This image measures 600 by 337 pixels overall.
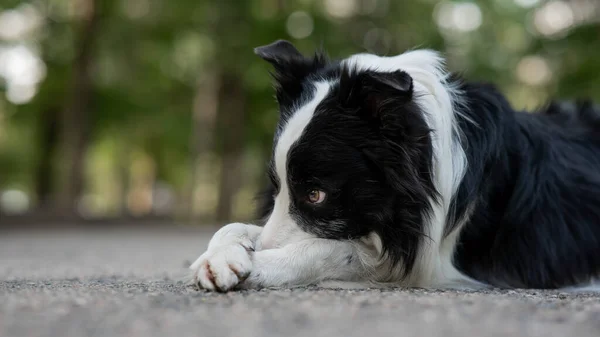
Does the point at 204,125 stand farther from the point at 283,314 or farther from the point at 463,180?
the point at 283,314

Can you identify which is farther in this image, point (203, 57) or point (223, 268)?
point (203, 57)

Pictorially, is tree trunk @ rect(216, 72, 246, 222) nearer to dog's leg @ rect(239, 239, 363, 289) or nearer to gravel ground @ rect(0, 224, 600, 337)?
dog's leg @ rect(239, 239, 363, 289)

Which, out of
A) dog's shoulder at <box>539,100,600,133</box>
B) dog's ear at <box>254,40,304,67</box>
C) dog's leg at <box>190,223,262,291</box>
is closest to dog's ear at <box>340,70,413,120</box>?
dog's ear at <box>254,40,304,67</box>

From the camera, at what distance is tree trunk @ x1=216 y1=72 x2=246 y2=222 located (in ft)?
56.8

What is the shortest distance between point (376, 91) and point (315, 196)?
647 mm

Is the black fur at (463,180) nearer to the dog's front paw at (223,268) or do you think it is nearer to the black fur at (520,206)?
the black fur at (520,206)

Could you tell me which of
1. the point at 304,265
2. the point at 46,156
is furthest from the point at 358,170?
the point at 46,156

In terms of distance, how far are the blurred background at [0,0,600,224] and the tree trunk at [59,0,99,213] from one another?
24mm

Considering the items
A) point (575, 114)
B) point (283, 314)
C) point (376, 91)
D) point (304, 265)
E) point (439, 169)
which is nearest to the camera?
point (283, 314)

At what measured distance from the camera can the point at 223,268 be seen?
3191 millimetres

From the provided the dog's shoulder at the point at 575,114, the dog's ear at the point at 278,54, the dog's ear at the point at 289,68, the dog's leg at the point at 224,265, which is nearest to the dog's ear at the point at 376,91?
the dog's ear at the point at 289,68

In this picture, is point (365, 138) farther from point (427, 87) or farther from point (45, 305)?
point (45, 305)

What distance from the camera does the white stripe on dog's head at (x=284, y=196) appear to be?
368 centimetres

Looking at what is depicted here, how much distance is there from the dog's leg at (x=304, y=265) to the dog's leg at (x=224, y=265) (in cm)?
8
